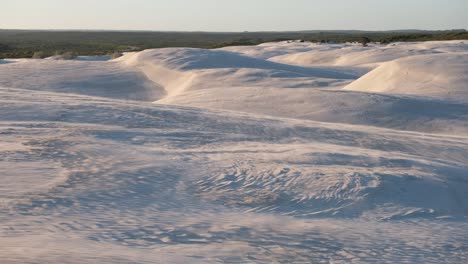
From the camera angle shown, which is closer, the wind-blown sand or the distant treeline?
the wind-blown sand

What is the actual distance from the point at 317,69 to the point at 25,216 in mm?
17146

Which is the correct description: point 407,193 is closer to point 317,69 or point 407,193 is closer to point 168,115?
point 168,115

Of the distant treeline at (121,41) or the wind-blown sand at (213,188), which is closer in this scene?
the wind-blown sand at (213,188)

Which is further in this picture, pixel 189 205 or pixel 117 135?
pixel 117 135

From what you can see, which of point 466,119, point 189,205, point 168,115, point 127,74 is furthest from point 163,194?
point 127,74

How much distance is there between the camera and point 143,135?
21.6 ft

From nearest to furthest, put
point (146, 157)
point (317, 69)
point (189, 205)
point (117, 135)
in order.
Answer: point (189, 205)
point (146, 157)
point (117, 135)
point (317, 69)

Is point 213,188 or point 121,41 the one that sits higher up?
point 121,41

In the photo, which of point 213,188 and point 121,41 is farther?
point 121,41

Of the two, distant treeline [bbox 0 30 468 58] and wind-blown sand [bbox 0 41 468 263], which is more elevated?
distant treeline [bbox 0 30 468 58]

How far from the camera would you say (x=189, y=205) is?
445 cm

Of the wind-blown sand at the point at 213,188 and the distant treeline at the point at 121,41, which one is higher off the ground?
the distant treeline at the point at 121,41

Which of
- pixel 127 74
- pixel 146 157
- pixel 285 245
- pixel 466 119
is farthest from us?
pixel 127 74

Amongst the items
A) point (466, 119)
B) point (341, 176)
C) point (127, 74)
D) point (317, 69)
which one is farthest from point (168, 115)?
point (317, 69)
